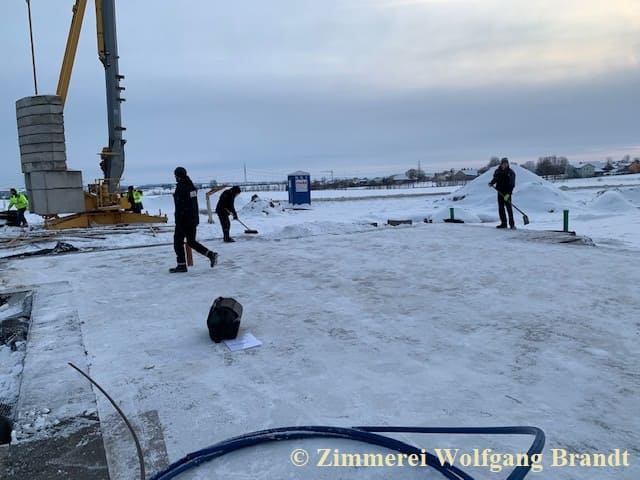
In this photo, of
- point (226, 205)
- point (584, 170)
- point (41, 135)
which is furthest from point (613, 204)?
point (584, 170)

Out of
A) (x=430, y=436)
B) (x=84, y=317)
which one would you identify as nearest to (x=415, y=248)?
(x=84, y=317)

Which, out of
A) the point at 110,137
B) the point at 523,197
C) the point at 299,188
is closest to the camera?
the point at 110,137

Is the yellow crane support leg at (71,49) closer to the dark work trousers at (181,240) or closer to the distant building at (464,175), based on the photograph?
the dark work trousers at (181,240)

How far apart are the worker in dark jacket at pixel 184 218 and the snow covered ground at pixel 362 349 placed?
12.0 inches

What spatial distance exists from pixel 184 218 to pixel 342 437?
5.47 meters

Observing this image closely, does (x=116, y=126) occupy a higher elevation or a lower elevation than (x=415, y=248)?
higher

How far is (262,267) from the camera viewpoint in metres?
7.55

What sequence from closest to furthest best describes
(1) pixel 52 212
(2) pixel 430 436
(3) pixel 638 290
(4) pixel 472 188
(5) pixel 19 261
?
1. (2) pixel 430 436
2. (3) pixel 638 290
3. (5) pixel 19 261
4. (1) pixel 52 212
5. (4) pixel 472 188

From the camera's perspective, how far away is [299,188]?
27828 millimetres

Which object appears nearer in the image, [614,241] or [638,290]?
[638,290]

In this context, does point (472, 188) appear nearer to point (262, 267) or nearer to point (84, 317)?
point (262, 267)

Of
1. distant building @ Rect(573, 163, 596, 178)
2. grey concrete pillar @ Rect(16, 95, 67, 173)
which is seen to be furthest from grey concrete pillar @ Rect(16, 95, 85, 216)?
distant building @ Rect(573, 163, 596, 178)

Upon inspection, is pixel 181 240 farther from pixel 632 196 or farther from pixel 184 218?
pixel 632 196

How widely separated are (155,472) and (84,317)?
3.13 meters
